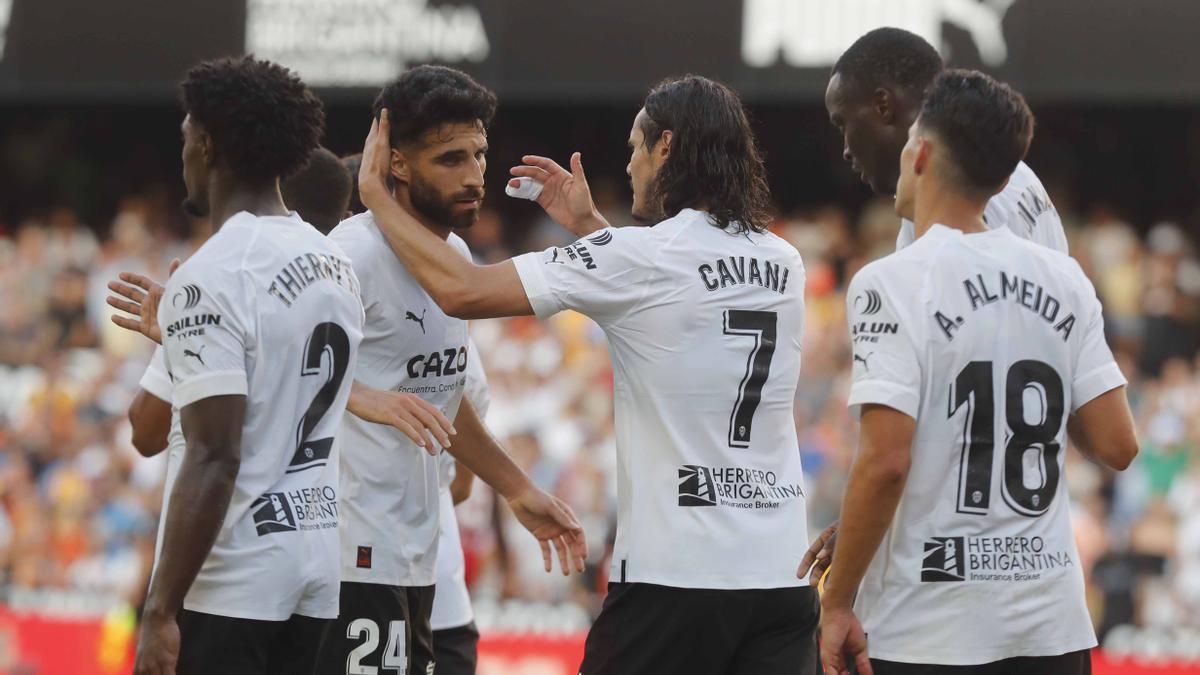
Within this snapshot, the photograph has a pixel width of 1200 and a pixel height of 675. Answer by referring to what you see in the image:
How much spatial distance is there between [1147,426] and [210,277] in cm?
1015

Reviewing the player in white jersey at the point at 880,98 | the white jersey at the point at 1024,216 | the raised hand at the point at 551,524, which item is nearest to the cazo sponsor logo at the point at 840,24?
the player in white jersey at the point at 880,98

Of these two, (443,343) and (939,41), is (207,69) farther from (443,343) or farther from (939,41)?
(939,41)

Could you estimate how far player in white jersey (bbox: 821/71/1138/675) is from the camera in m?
3.83

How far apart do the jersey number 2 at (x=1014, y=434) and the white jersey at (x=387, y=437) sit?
5.71 feet

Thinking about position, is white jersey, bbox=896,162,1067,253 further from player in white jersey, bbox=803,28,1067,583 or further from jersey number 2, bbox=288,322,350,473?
jersey number 2, bbox=288,322,350,473

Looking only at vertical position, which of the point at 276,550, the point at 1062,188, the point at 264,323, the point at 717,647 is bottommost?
the point at 717,647

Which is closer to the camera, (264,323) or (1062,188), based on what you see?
(264,323)

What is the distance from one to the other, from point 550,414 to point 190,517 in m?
9.59

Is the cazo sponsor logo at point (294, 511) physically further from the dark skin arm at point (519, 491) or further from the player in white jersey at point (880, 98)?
the player in white jersey at point (880, 98)

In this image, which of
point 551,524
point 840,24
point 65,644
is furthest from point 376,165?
point 840,24

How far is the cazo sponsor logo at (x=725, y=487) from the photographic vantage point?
4387mm

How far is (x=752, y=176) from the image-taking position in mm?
4684

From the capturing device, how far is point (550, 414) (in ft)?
43.5

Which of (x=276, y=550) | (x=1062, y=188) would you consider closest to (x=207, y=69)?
(x=276, y=550)
